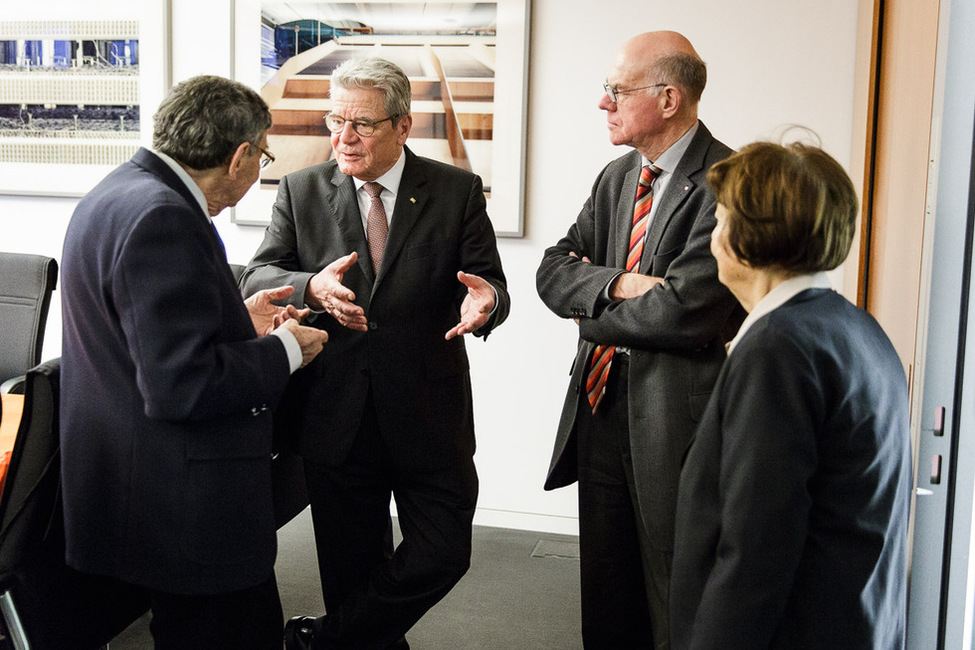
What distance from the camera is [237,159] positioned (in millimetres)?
1916

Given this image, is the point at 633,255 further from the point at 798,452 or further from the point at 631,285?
the point at 798,452

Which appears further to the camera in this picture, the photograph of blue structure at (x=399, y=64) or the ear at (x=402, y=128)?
the photograph of blue structure at (x=399, y=64)

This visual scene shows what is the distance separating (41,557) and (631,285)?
5.05 ft

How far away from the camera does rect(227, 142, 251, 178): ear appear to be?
191 cm

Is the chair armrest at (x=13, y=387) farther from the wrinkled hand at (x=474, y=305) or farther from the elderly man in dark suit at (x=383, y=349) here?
the wrinkled hand at (x=474, y=305)

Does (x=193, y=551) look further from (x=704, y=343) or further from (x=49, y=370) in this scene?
(x=704, y=343)

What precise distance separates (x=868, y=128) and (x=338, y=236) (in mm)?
1717

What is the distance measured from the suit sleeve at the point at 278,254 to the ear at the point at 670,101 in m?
1.02

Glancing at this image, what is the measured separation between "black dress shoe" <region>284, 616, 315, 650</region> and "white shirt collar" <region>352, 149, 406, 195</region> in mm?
1327

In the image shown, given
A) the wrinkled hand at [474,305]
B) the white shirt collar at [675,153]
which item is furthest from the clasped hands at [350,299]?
the white shirt collar at [675,153]

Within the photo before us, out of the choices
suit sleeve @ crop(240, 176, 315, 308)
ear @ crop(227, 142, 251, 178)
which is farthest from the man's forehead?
ear @ crop(227, 142, 251, 178)

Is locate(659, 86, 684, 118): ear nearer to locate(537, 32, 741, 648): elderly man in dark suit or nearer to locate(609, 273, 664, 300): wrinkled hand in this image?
locate(537, 32, 741, 648): elderly man in dark suit

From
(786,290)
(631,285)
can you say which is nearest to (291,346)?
(631,285)

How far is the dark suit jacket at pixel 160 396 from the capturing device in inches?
66.8
